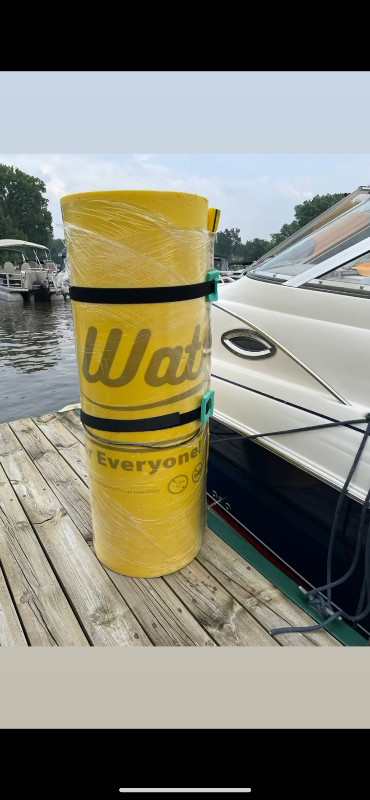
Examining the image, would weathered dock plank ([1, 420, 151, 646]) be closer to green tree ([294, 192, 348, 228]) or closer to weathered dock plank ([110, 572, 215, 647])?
weathered dock plank ([110, 572, 215, 647])

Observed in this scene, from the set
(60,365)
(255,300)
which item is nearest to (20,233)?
(60,365)

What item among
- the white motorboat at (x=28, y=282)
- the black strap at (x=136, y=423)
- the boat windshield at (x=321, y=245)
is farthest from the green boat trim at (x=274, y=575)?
the white motorboat at (x=28, y=282)

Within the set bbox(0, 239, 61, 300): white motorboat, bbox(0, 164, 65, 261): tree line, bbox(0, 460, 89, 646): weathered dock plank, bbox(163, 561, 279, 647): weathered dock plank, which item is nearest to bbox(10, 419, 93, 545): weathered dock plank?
bbox(0, 460, 89, 646): weathered dock plank

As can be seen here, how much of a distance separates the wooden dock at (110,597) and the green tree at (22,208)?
45.7 meters

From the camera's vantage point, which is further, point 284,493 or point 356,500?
point 284,493

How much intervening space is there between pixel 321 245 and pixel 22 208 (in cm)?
4912

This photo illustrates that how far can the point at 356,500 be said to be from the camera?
68.1 inches

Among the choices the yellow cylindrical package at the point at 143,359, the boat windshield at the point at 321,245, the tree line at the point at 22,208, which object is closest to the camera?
the yellow cylindrical package at the point at 143,359

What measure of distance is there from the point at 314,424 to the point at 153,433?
2.45ft

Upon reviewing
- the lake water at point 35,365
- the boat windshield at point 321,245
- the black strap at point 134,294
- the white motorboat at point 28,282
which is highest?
the white motorboat at point 28,282

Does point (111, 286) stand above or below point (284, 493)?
above

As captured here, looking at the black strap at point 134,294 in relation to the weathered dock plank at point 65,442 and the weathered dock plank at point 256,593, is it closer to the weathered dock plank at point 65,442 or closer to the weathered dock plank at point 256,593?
the weathered dock plank at point 256,593

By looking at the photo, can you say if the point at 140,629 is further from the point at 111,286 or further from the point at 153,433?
the point at 111,286

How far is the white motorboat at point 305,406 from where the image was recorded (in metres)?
1.82
